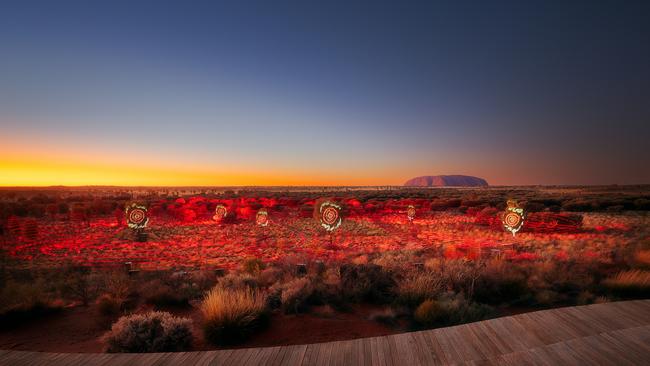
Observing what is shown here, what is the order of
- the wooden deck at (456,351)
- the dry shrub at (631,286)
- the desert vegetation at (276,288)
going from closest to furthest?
the wooden deck at (456,351), the desert vegetation at (276,288), the dry shrub at (631,286)

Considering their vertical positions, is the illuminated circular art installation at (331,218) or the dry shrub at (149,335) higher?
the illuminated circular art installation at (331,218)

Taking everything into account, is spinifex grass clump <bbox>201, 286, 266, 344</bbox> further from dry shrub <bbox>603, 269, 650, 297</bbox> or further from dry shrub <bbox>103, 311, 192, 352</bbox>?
dry shrub <bbox>603, 269, 650, 297</bbox>

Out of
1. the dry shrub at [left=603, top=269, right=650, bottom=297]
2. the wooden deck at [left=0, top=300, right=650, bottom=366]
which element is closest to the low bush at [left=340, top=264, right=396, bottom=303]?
the wooden deck at [left=0, top=300, right=650, bottom=366]

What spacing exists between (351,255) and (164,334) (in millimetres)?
10376

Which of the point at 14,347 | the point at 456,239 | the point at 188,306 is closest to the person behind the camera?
the point at 14,347

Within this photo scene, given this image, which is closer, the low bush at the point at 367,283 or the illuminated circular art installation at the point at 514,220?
the low bush at the point at 367,283

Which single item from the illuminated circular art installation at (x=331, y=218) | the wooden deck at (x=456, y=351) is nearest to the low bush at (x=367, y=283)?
the wooden deck at (x=456, y=351)

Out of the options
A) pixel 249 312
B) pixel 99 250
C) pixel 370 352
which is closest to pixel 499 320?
pixel 370 352

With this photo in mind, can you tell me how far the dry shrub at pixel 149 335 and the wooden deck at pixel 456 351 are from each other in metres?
1.16

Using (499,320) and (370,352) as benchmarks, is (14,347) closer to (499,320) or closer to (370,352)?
(370,352)

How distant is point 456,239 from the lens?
66.4 feet

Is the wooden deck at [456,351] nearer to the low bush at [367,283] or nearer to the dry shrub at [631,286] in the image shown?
the low bush at [367,283]

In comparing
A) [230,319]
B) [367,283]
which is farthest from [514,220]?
[230,319]

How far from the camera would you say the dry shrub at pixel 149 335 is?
522 centimetres
